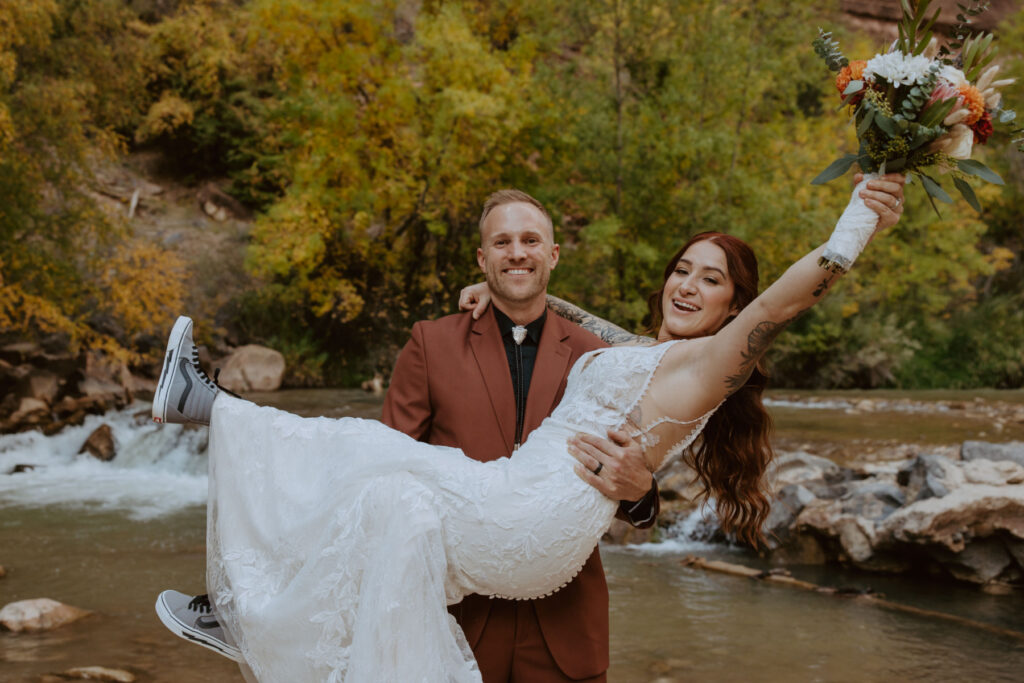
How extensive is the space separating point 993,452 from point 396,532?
343 inches

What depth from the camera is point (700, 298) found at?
2.68 metres

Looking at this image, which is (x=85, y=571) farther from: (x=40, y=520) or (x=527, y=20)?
(x=527, y=20)

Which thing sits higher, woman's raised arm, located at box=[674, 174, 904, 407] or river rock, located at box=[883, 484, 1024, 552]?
woman's raised arm, located at box=[674, 174, 904, 407]

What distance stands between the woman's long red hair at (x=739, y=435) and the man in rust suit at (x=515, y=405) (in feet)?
1.23

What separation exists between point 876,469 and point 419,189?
1143 centimetres

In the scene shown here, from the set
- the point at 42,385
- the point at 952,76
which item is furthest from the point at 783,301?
the point at 42,385

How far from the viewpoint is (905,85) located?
2078 mm

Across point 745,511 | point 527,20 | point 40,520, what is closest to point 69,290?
point 40,520

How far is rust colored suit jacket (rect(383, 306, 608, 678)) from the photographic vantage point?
102 inches

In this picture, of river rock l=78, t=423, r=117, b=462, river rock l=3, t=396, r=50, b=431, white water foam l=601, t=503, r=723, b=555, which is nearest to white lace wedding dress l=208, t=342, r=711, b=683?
white water foam l=601, t=503, r=723, b=555

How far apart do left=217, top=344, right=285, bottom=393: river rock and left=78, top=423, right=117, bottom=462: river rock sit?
461cm

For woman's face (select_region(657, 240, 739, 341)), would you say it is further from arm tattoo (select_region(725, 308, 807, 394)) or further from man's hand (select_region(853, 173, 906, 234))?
man's hand (select_region(853, 173, 906, 234))

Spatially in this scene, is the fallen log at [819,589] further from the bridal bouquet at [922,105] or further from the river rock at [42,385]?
the river rock at [42,385]

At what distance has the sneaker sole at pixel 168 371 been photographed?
2.73 metres
